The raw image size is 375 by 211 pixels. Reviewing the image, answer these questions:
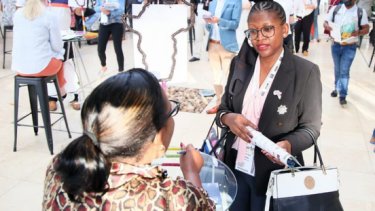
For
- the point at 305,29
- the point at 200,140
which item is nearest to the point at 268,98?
the point at 200,140

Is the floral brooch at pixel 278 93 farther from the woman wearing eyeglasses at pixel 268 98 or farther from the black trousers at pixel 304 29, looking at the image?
the black trousers at pixel 304 29

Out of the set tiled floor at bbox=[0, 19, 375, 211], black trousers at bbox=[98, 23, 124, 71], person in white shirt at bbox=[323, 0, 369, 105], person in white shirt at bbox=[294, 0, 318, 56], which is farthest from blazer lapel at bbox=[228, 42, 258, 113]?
person in white shirt at bbox=[294, 0, 318, 56]

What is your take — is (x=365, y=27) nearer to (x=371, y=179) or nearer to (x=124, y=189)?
(x=371, y=179)

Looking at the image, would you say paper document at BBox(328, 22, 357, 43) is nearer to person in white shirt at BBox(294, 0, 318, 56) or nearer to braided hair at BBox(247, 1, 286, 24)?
person in white shirt at BBox(294, 0, 318, 56)

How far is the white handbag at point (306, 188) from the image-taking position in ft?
4.69

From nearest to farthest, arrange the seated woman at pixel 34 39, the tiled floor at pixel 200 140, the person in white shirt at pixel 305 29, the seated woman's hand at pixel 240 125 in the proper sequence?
the seated woman's hand at pixel 240 125 → the tiled floor at pixel 200 140 → the seated woman at pixel 34 39 → the person in white shirt at pixel 305 29

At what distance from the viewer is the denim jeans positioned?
474 cm

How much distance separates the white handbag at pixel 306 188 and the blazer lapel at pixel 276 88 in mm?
272

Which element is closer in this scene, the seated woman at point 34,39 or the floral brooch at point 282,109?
the floral brooch at point 282,109

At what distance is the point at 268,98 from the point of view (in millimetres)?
1646

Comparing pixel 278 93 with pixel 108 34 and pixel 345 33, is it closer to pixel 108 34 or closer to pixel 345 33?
pixel 345 33

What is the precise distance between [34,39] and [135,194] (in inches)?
116

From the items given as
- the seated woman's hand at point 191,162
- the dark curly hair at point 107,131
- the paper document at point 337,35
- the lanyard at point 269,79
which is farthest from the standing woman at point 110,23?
the dark curly hair at point 107,131

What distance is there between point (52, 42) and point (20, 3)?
5.59 feet
